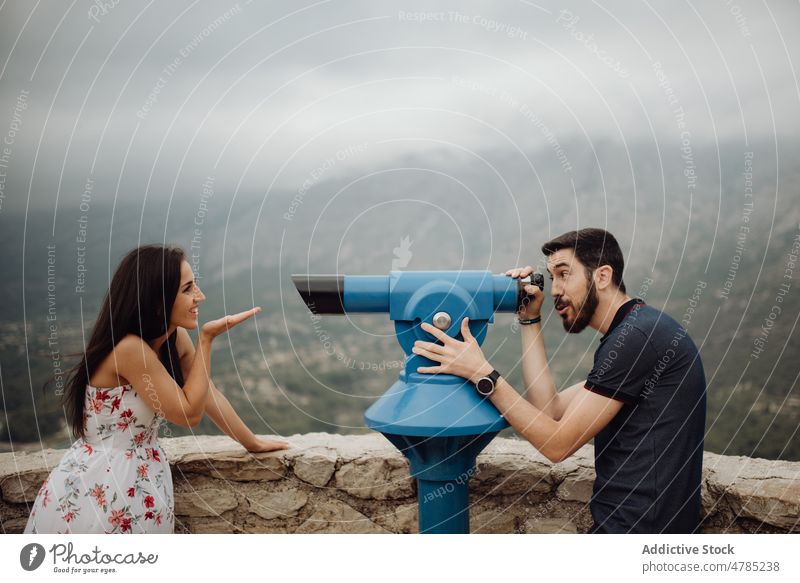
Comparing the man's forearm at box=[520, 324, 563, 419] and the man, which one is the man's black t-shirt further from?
the man's forearm at box=[520, 324, 563, 419]

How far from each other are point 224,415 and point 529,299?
1.09 metres

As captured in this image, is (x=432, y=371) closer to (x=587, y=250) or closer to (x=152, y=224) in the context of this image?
(x=587, y=250)

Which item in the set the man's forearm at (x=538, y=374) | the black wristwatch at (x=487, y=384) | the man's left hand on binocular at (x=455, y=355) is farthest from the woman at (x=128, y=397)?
the man's forearm at (x=538, y=374)

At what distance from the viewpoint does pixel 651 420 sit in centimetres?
180

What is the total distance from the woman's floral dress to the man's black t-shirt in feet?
4.34

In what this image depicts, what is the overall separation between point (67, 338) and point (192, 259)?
0.54 meters

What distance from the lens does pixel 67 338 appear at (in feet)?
7.31

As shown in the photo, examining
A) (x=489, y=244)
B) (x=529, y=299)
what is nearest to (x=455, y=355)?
(x=529, y=299)

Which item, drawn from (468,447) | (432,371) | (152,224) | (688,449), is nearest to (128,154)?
(152,224)

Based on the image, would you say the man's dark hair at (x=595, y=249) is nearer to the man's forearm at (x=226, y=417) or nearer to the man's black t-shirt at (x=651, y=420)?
the man's black t-shirt at (x=651, y=420)

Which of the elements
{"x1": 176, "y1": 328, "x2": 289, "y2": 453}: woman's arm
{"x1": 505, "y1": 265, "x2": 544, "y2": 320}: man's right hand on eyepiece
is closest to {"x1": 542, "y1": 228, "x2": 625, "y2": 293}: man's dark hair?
{"x1": 505, "y1": 265, "x2": 544, "y2": 320}: man's right hand on eyepiece

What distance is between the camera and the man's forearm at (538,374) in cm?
207

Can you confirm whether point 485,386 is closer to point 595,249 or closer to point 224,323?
point 595,249

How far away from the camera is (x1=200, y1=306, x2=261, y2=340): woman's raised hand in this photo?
1867 millimetres
